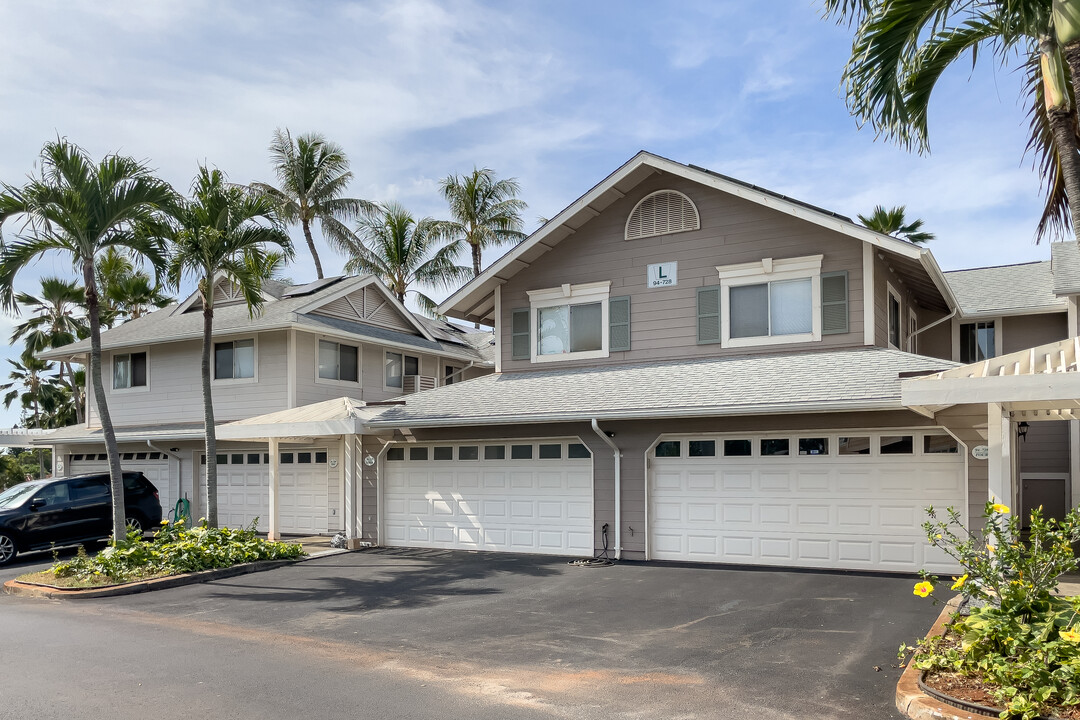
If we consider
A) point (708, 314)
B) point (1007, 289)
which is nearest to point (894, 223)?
point (1007, 289)

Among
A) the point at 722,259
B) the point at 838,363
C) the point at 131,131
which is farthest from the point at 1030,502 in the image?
the point at 131,131

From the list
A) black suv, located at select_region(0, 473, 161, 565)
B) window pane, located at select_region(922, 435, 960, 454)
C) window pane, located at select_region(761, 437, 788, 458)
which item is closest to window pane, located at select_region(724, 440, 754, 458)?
window pane, located at select_region(761, 437, 788, 458)

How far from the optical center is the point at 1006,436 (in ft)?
29.6

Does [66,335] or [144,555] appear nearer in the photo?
[144,555]

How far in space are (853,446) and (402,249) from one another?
2308cm

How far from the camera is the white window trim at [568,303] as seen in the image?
1562 centimetres

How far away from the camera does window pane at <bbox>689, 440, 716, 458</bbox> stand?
13.3m

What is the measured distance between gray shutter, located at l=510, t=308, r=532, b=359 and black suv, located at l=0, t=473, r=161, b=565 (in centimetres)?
863

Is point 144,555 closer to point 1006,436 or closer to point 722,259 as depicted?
point 722,259

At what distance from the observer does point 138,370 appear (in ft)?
72.8

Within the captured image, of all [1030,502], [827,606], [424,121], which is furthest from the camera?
[424,121]

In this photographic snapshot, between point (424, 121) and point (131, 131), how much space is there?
17.4 ft

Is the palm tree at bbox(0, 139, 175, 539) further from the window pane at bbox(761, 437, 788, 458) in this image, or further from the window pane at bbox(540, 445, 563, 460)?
the window pane at bbox(761, 437, 788, 458)

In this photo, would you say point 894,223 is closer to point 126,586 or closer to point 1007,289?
point 1007,289
